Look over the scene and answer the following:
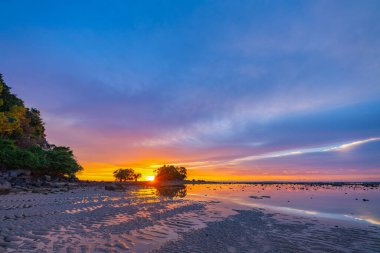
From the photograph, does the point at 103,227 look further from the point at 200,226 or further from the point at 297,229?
the point at 297,229

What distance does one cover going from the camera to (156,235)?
36.6 ft

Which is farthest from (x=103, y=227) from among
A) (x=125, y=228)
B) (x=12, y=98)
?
(x=12, y=98)

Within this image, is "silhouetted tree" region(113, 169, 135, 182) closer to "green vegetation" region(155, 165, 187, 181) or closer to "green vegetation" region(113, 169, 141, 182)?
"green vegetation" region(113, 169, 141, 182)

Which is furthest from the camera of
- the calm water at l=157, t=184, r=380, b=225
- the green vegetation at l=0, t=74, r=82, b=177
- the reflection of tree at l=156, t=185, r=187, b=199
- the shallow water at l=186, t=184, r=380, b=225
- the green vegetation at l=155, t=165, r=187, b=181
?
the green vegetation at l=155, t=165, r=187, b=181

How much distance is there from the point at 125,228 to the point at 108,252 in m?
4.02

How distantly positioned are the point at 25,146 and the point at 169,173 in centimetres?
8016

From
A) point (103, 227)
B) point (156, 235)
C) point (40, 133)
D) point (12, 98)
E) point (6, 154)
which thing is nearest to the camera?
point (156, 235)

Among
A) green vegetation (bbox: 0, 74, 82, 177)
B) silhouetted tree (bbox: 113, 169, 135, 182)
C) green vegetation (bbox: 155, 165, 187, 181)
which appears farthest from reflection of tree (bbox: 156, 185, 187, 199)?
green vegetation (bbox: 155, 165, 187, 181)

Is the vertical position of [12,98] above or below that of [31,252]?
above

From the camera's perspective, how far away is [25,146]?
167 ft

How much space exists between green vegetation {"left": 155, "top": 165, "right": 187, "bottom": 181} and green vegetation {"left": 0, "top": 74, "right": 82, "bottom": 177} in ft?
231

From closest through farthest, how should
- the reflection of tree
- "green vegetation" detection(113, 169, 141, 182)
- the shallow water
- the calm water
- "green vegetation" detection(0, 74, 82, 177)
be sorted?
the shallow water
the calm water
the reflection of tree
"green vegetation" detection(0, 74, 82, 177)
"green vegetation" detection(113, 169, 141, 182)

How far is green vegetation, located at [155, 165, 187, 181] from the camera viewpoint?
12406cm

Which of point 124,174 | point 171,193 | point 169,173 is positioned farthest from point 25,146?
point 169,173
